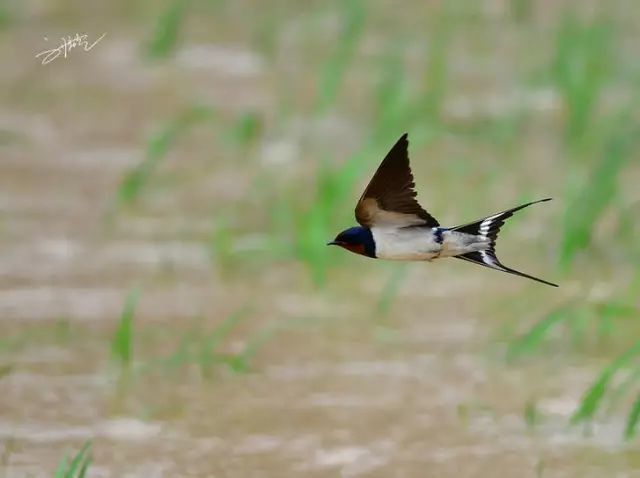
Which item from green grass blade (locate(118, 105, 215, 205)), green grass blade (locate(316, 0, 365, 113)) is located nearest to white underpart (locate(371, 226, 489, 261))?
green grass blade (locate(118, 105, 215, 205))

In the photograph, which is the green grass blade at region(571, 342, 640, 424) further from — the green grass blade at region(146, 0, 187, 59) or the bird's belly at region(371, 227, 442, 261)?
the green grass blade at region(146, 0, 187, 59)

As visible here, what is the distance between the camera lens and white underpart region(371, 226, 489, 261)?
1.72 m

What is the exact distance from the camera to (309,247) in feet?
14.7

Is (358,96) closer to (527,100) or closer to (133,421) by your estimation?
(527,100)

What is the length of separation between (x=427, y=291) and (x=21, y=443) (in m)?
1.38

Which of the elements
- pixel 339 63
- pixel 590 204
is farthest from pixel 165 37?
pixel 590 204

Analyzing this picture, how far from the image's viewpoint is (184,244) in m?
5.00

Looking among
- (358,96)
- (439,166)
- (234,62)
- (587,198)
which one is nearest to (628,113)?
(439,166)

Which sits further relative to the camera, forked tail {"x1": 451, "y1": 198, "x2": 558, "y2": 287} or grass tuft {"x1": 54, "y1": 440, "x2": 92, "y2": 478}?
grass tuft {"x1": 54, "y1": 440, "x2": 92, "y2": 478}

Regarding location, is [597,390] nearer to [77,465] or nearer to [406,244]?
[77,465]

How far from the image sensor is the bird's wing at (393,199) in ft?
5.85

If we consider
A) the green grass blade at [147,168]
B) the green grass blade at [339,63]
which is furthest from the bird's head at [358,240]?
the green grass blade at [339,63]

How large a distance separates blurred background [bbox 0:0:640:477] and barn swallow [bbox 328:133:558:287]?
4.55 ft

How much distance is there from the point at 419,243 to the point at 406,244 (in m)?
Answer: 0.01
